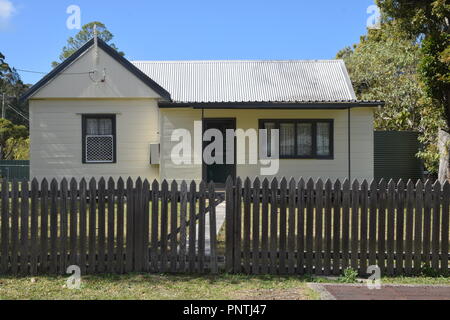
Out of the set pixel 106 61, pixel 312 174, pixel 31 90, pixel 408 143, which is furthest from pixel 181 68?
pixel 408 143

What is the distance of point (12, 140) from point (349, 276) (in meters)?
34.9

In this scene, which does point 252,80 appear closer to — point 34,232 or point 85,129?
point 85,129

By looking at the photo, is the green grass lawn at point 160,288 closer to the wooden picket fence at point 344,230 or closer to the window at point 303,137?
the wooden picket fence at point 344,230

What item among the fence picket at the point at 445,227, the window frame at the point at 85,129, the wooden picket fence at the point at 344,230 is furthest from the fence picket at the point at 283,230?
the window frame at the point at 85,129

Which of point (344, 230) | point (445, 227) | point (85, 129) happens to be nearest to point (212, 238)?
point (344, 230)

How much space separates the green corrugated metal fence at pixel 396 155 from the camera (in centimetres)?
Answer: 1886

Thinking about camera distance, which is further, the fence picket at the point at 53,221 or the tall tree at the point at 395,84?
the tall tree at the point at 395,84

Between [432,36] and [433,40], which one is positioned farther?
[432,36]

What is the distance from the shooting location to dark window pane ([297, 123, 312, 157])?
586 inches

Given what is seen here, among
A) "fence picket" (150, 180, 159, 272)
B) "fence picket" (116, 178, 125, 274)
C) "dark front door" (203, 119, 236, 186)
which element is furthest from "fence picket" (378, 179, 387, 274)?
"dark front door" (203, 119, 236, 186)

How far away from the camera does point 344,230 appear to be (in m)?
6.00

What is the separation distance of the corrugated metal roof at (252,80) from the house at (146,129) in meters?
0.58

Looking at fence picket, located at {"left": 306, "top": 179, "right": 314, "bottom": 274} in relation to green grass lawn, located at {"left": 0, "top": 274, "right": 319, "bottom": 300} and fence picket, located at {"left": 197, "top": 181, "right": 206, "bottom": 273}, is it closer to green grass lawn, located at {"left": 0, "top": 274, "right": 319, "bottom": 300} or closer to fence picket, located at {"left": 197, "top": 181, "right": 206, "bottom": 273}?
green grass lawn, located at {"left": 0, "top": 274, "right": 319, "bottom": 300}

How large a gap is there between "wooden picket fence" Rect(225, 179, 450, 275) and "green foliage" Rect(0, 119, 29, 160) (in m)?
30.6
